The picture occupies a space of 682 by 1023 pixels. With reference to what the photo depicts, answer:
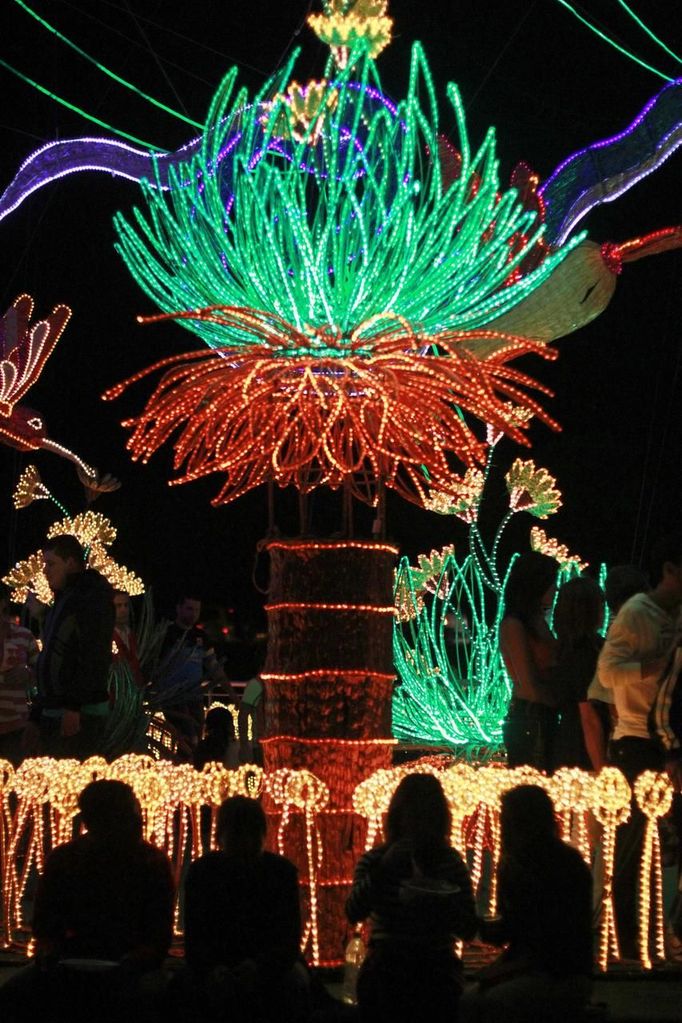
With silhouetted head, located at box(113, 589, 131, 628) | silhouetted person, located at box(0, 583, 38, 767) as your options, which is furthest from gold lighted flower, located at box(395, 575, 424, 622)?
silhouetted person, located at box(0, 583, 38, 767)

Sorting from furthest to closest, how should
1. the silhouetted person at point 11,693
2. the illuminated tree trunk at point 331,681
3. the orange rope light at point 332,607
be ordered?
the silhouetted person at point 11,693 → the orange rope light at point 332,607 → the illuminated tree trunk at point 331,681

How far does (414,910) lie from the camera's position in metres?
5.35

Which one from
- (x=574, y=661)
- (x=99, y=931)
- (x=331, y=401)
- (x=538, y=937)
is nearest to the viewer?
(x=538, y=937)

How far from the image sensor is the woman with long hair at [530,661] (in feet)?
25.4

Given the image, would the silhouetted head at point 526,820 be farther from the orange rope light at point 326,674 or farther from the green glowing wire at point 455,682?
the green glowing wire at point 455,682

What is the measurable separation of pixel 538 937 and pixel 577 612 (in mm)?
2896

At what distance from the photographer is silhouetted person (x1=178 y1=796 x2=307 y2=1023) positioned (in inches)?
203

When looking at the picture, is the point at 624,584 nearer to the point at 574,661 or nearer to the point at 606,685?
the point at 574,661

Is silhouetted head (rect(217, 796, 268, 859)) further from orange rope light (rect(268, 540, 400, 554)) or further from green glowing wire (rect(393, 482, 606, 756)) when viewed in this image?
green glowing wire (rect(393, 482, 606, 756))

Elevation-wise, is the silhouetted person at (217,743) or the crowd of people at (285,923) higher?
the silhouetted person at (217,743)

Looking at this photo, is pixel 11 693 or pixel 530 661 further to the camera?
pixel 11 693

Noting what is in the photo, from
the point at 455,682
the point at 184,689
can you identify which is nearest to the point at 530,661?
the point at 184,689

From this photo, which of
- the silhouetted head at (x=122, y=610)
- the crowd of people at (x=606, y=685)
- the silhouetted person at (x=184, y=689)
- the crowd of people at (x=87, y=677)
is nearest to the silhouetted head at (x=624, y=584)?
the crowd of people at (x=606, y=685)

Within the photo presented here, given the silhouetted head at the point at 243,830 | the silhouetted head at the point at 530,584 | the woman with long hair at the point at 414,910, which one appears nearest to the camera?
the woman with long hair at the point at 414,910
